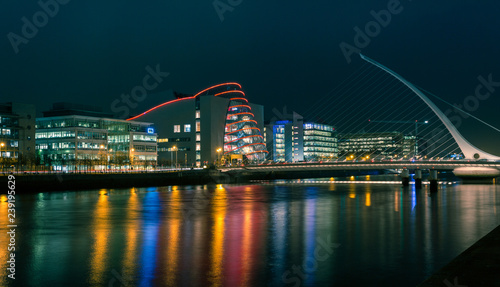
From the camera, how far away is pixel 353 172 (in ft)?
447

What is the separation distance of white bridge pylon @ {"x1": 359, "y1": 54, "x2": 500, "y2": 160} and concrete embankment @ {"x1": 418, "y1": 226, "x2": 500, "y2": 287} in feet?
178

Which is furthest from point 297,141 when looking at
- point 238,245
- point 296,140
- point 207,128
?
point 238,245

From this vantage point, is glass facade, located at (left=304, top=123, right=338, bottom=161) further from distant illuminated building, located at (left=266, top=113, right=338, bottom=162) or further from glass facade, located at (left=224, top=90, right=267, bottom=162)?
glass facade, located at (left=224, top=90, right=267, bottom=162)

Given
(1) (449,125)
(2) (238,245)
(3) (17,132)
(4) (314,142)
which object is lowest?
(2) (238,245)

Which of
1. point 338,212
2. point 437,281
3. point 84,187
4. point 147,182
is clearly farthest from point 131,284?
point 147,182

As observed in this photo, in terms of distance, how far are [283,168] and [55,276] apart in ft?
187

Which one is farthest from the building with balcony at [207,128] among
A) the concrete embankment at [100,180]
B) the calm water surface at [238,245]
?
the calm water surface at [238,245]

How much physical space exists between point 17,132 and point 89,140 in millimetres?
14203

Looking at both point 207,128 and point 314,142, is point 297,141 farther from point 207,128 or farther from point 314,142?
point 207,128

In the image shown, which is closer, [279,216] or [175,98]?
[279,216]

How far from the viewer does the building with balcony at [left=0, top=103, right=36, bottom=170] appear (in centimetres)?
7438

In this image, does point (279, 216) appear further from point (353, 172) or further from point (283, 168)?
point (353, 172)

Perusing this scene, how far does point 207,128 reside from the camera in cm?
11362

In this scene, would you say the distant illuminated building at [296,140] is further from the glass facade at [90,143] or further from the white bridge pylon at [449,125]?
the white bridge pylon at [449,125]
